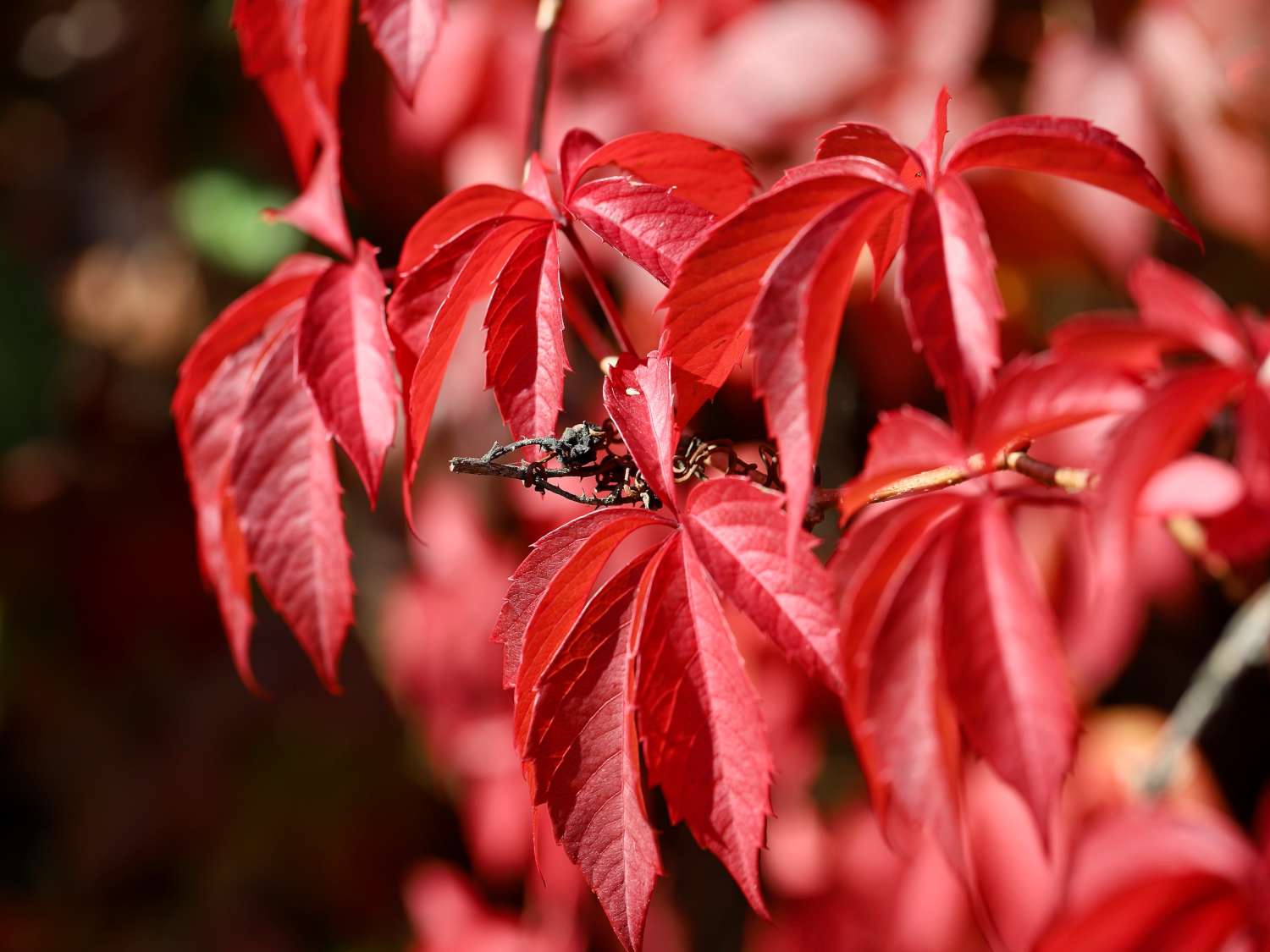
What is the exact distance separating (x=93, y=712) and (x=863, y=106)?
1.86 m

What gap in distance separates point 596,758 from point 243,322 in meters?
0.34

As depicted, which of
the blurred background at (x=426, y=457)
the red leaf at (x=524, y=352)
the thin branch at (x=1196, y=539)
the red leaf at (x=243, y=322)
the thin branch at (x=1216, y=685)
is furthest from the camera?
the blurred background at (x=426, y=457)

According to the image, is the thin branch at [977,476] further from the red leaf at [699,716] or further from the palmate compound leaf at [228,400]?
the palmate compound leaf at [228,400]

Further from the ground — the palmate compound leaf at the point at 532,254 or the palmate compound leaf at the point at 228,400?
the palmate compound leaf at the point at 532,254

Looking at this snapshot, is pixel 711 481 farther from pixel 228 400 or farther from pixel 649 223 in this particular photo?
pixel 228 400

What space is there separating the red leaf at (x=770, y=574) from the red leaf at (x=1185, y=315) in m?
0.49

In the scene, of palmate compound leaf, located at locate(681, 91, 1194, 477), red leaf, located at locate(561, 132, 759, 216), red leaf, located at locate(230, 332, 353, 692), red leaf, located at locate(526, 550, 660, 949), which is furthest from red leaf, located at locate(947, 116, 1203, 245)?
red leaf, located at locate(230, 332, 353, 692)

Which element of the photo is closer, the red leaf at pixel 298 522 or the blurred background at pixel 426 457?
the red leaf at pixel 298 522

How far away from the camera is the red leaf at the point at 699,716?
45 centimetres

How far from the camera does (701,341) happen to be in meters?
0.45

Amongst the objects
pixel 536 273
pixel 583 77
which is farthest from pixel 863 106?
pixel 536 273

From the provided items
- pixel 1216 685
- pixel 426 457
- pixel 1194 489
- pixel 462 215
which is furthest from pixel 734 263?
pixel 426 457

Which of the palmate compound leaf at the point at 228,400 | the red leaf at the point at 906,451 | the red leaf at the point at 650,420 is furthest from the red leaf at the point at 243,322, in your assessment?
the red leaf at the point at 906,451

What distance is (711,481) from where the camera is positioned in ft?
1.50
